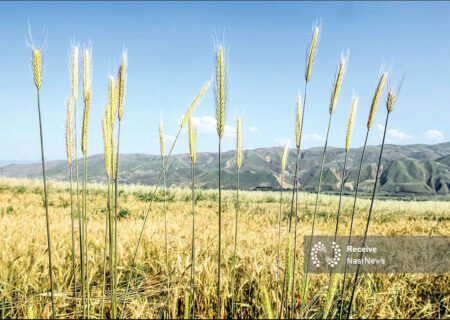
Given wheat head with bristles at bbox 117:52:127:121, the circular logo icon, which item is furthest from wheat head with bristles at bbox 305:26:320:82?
the circular logo icon

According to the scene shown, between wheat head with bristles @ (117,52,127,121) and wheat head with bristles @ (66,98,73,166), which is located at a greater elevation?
wheat head with bristles @ (117,52,127,121)

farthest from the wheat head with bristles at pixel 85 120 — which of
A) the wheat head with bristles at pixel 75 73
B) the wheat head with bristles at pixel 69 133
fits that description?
the wheat head with bristles at pixel 69 133

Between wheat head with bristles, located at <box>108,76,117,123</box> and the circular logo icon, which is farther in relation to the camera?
the circular logo icon

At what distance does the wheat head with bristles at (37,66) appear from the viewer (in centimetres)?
126

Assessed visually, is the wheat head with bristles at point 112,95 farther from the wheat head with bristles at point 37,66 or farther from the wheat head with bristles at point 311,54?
the wheat head with bristles at point 311,54

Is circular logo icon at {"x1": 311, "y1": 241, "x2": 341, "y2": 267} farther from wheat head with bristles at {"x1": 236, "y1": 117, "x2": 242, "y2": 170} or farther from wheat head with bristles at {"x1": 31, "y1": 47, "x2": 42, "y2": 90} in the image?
wheat head with bristles at {"x1": 31, "y1": 47, "x2": 42, "y2": 90}

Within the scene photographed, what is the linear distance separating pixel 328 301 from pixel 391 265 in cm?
168

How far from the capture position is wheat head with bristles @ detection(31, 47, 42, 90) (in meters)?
1.26

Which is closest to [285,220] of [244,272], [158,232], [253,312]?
[158,232]

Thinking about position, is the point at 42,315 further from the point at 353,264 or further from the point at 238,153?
the point at 353,264

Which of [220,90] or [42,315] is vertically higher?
[220,90]

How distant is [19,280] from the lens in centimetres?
208

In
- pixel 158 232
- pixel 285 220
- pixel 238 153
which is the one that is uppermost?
pixel 238 153

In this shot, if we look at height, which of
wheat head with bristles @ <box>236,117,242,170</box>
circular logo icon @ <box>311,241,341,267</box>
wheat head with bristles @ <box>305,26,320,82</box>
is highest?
wheat head with bristles @ <box>305,26,320,82</box>
